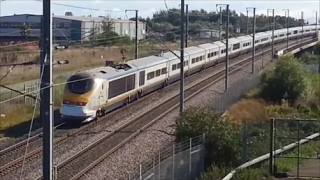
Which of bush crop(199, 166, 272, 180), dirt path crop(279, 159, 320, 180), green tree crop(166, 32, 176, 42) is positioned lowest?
dirt path crop(279, 159, 320, 180)

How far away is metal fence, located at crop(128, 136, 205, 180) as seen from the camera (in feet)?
53.6

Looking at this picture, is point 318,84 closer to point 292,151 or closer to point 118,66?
point 118,66

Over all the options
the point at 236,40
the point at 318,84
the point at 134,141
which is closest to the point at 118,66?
the point at 134,141

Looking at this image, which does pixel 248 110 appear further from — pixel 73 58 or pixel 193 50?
pixel 73 58

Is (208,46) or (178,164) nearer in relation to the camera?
(178,164)

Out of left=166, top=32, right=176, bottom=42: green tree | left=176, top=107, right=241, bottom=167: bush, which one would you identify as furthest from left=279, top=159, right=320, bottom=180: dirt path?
left=166, top=32, right=176, bottom=42: green tree

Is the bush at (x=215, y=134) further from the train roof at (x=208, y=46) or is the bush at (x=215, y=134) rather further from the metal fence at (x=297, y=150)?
the train roof at (x=208, y=46)

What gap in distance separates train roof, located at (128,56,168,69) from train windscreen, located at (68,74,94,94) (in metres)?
7.43

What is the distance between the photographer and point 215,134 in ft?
68.3

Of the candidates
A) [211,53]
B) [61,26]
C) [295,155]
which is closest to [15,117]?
[295,155]

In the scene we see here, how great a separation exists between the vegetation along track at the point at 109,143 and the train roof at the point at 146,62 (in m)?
2.25

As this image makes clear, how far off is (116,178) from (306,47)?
250 ft

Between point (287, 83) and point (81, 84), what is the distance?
1753 centimetres

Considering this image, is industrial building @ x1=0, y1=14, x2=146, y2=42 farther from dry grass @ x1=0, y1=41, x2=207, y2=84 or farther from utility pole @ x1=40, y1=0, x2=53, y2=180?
utility pole @ x1=40, y1=0, x2=53, y2=180
